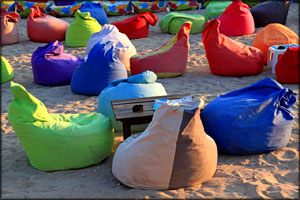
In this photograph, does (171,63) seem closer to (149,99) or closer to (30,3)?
(149,99)

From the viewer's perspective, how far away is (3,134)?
5.31m

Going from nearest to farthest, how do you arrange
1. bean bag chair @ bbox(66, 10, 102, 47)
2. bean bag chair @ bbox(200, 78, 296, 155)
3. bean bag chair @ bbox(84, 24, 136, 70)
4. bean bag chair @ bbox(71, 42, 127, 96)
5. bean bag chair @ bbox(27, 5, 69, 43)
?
bean bag chair @ bbox(200, 78, 296, 155), bean bag chair @ bbox(71, 42, 127, 96), bean bag chair @ bbox(84, 24, 136, 70), bean bag chair @ bbox(66, 10, 102, 47), bean bag chair @ bbox(27, 5, 69, 43)

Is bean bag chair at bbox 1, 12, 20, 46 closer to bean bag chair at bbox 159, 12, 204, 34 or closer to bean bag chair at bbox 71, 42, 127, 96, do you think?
bean bag chair at bbox 159, 12, 204, 34

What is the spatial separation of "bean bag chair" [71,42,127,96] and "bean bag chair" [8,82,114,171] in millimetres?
A: 2053

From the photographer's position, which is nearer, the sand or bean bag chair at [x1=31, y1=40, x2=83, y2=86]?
the sand

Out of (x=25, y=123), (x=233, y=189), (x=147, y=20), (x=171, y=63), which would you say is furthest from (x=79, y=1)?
(x=233, y=189)

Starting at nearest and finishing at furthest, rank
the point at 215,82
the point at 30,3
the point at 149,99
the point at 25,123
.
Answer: the point at 25,123
the point at 149,99
the point at 215,82
the point at 30,3

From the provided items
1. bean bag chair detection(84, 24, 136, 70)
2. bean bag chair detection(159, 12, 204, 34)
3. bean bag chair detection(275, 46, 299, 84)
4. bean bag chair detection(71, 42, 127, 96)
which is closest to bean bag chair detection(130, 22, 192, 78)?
bean bag chair detection(84, 24, 136, 70)

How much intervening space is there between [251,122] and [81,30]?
228 inches

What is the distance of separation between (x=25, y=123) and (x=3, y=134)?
1221mm

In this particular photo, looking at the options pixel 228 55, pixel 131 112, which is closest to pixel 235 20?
pixel 228 55

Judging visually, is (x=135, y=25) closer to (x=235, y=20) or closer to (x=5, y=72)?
(x=235, y=20)

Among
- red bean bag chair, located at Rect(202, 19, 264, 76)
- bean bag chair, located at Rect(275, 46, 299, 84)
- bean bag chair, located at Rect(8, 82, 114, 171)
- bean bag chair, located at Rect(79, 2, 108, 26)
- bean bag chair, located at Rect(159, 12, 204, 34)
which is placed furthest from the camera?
bean bag chair, located at Rect(79, 2, 108, 26)

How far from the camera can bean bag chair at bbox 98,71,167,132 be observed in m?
5.04
